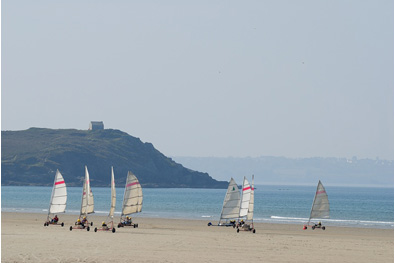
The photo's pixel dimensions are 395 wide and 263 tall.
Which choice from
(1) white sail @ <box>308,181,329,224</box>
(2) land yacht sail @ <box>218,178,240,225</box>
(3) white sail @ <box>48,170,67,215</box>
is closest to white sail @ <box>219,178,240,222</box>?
(2) land yacht sail @ <box>218,178,240,225</box>

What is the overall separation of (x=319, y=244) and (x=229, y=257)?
12041 millimetres

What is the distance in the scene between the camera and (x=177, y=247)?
47125mm

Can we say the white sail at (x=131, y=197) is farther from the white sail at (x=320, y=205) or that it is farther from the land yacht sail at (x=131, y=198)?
the white sail at (x=320, y=205)

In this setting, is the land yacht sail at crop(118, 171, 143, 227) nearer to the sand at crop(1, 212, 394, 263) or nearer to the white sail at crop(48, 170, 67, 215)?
the white sail at crop(48, 170, 67, 215)

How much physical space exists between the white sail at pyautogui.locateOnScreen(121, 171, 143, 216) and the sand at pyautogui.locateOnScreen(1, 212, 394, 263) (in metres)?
6.94

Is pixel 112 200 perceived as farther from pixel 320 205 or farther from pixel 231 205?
pixel 320 205

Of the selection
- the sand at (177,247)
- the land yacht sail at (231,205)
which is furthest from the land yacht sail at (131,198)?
the land yacht sail at (231,205)

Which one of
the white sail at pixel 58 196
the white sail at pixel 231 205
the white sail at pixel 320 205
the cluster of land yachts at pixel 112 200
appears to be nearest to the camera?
the cluster of land yachts at pixel 112 200

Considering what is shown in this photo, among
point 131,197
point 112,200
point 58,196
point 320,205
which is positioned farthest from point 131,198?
point 320,205

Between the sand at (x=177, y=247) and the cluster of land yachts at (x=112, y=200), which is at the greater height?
the cluster of land yachts at (x=112, y=200)

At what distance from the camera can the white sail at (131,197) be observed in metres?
67.8

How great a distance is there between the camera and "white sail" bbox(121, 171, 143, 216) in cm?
6775

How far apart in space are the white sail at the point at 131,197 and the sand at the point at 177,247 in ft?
22.8

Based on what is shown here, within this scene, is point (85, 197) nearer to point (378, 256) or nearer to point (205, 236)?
point (205, 236)
